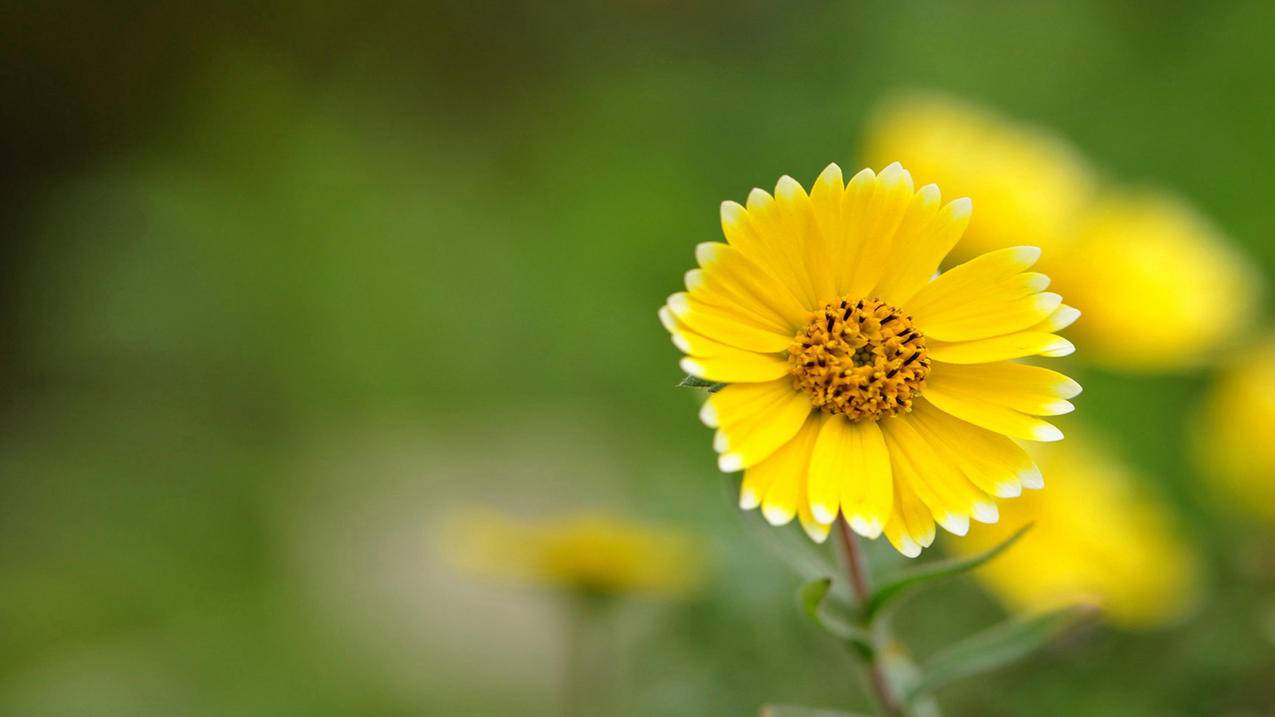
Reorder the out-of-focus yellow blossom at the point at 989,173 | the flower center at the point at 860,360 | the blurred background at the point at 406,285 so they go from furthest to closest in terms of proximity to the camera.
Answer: the blurred background at the point at 406,285 < the out-of-focus yellow blossom at the point at 989,173 < the flower center at the point at 860,360

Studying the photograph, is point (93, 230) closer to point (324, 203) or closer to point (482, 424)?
point (324, 203)

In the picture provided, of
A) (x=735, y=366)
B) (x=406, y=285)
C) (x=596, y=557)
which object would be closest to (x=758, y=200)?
(x=735, y=366)

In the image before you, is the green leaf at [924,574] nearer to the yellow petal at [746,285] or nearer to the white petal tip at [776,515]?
the white petal tip at [776,515]

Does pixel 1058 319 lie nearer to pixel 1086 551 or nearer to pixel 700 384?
pixel 700 384

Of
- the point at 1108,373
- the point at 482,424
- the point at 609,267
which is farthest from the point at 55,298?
the point at 1108,373

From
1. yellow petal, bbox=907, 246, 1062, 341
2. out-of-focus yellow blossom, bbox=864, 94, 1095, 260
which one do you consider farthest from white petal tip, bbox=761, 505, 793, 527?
out-of-focus yellow blossom, bbox=864, 94, 1095, 260

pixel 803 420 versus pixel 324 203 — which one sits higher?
pixel 324 203

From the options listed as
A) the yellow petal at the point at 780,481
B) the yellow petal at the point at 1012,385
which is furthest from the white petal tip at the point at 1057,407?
the yellow petal at the point at 780,481
